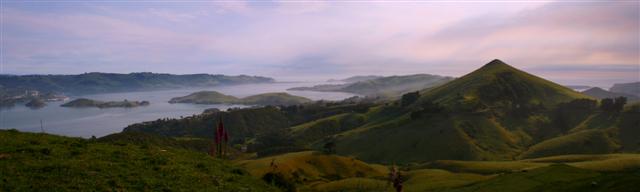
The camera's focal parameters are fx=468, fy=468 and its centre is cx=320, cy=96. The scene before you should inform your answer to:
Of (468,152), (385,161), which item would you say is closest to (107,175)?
(385,161)

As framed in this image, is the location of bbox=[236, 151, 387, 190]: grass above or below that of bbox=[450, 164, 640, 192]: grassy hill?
below

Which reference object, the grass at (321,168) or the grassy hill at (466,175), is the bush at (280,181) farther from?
the grass at (321,168)

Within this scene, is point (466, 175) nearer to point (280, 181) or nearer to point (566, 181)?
point (566, 181)

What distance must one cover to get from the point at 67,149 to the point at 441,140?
170771 mm

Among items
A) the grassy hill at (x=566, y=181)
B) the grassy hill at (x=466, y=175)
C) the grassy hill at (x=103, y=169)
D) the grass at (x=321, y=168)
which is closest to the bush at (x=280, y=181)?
the grassy hill at (x=466, y=175)

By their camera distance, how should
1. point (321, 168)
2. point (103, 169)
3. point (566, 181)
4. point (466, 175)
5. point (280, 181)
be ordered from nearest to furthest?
point (103, 169)
point (566, 181)
point (280, 181)
point (466, 175)
point (321, 168)

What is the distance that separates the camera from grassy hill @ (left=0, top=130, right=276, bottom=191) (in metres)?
24.8

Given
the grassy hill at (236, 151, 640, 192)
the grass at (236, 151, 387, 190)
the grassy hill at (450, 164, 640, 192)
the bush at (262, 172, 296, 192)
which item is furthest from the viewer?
the grass at (236, 151, 387, 190)

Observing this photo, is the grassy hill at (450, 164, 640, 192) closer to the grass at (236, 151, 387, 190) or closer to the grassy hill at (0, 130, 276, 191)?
the grassy hill at (0, 130, 276, 191)

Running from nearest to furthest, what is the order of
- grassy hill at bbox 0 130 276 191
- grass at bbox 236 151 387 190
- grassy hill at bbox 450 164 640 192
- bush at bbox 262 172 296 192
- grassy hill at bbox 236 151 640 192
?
grassy hill at bbox 0 130 276 191 < grassy hill at bbox 450 164 640 192 < grassy hill at bbox 236 151 640 192 < bush at bbox 262 172 296 192 < grass at bbox 236 151 387 190

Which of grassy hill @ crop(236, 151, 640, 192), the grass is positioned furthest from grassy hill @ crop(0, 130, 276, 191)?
the grass

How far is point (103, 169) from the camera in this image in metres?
28.1

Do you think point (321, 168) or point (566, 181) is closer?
point (566, 181)

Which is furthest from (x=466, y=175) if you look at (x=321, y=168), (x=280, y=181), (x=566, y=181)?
(x=280, y=181)
